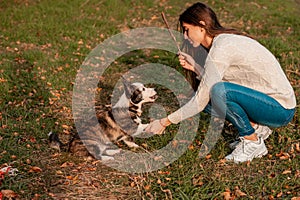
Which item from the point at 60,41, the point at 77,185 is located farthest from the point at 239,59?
the point at 60,41

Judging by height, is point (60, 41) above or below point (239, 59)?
below

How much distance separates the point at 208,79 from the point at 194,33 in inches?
19.8

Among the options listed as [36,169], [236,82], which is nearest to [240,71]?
[236,82]

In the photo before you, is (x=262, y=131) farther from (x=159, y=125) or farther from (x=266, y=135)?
(x=159, y=125)

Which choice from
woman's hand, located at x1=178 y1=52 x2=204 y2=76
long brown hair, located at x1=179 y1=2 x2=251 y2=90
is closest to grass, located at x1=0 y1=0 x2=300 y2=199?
woman's hand, located at x1=178 y1=52 x2=204 y2=76

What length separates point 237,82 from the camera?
14.1 ft

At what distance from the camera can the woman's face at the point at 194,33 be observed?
4.06m

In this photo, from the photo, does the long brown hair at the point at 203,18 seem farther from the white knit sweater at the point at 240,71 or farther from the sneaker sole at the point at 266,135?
the sneaker sole at the point at 266,135

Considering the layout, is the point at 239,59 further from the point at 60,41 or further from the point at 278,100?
the point at 60,41

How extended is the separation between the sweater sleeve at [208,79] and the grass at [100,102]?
574 millimetres

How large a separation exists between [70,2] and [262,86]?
8.24 m

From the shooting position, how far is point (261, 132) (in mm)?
4629

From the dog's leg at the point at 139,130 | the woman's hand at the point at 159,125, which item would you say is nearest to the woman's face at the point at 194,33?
the woman's hand at the point at 159,125

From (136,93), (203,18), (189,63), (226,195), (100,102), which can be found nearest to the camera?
(226,195)
